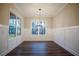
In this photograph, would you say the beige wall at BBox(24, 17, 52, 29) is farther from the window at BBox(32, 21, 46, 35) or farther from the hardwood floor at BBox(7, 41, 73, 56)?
the hardwood floor at BBox(7, 41, 73, 56)

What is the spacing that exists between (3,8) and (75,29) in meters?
2.95

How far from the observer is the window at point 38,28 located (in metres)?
9.58

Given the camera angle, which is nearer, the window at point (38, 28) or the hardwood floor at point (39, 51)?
the hardwood floor at point (39, 51)

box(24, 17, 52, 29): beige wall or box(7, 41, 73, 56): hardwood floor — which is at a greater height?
box(24, 17, 52, 29): beige wall

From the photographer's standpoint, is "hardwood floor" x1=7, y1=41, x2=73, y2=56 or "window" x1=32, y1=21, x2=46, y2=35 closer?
"hardwood floor" x1=7, y1=41, x2=73, y2=56

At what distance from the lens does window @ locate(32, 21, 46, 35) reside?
31.4 ft

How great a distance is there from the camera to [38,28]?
9641 millimetres

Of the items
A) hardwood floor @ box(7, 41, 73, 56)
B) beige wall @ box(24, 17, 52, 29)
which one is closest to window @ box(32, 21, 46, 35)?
beige wall @ box(24, 17, 52, 29)

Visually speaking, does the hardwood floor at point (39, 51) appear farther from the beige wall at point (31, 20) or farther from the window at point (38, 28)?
the beige wall at point (31, 20)

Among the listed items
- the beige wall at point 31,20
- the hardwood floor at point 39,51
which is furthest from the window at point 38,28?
the hardwood floor at point 39,51

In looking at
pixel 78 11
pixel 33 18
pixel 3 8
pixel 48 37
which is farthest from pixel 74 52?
pixel 33 18

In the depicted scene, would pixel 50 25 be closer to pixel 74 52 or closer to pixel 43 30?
pixel 43 30

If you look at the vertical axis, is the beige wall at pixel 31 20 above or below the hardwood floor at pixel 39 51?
above

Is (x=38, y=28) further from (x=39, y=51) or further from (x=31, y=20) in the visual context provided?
(x=39, y=51)
